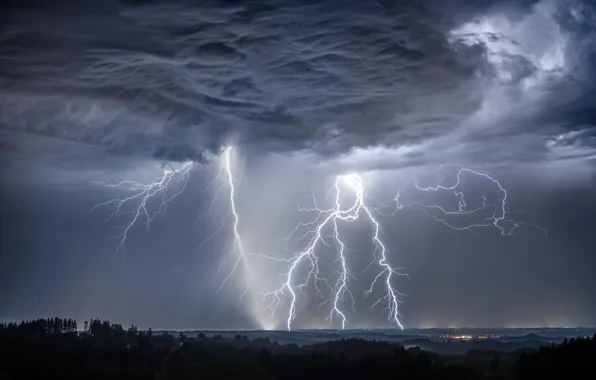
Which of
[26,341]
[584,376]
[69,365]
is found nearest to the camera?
[584,376]

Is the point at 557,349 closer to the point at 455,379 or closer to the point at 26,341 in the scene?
the point at 455,379

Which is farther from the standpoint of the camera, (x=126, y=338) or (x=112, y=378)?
(x=126, y=338)

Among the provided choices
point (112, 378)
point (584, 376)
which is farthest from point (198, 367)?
point (584, 376)

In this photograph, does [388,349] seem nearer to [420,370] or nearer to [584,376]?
[420,370]

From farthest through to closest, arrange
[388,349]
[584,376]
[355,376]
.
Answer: [388,349]
[355,376]
[584,376]

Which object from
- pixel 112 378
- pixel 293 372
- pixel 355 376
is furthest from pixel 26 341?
pixel 355 376

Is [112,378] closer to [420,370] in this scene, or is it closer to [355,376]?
[355,376]

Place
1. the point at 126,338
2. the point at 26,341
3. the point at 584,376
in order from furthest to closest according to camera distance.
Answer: the point at 126,338, the point at 26,341, the point at 584,376

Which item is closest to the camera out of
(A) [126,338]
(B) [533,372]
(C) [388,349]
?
(B) [533,372]

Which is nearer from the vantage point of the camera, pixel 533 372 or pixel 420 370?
pixel 533 372
